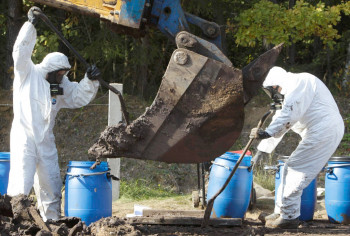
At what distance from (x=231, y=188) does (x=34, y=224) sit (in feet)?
8.59

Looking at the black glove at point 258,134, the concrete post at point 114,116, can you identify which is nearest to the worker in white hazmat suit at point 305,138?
the black glove at point 258,134

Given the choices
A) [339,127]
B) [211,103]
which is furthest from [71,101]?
[339,127]

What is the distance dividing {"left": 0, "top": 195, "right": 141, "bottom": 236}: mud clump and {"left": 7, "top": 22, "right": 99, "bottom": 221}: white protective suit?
0.79 m

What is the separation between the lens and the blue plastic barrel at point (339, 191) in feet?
21.9

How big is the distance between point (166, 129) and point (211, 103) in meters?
0.42

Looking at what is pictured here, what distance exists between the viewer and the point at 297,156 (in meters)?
6.34

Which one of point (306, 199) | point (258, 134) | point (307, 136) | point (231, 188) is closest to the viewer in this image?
point (258, 134)

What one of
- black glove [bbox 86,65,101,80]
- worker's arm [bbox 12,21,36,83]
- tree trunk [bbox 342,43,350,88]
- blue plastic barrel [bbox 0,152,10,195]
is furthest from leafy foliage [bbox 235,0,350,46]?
blue plastic barrel [bbox 0,152,10,195]

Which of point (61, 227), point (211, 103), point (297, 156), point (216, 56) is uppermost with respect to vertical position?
point (216, 56)

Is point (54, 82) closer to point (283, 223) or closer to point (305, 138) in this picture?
point (305, 138)

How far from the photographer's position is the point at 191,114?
181 inches

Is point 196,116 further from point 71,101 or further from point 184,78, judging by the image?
point 71,101

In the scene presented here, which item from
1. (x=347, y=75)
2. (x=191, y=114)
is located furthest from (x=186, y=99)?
(x=347, y=75)

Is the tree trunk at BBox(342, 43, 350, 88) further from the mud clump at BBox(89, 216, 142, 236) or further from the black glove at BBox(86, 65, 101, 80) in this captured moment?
the mud clump at BBox(89, 216, 142, 236)
